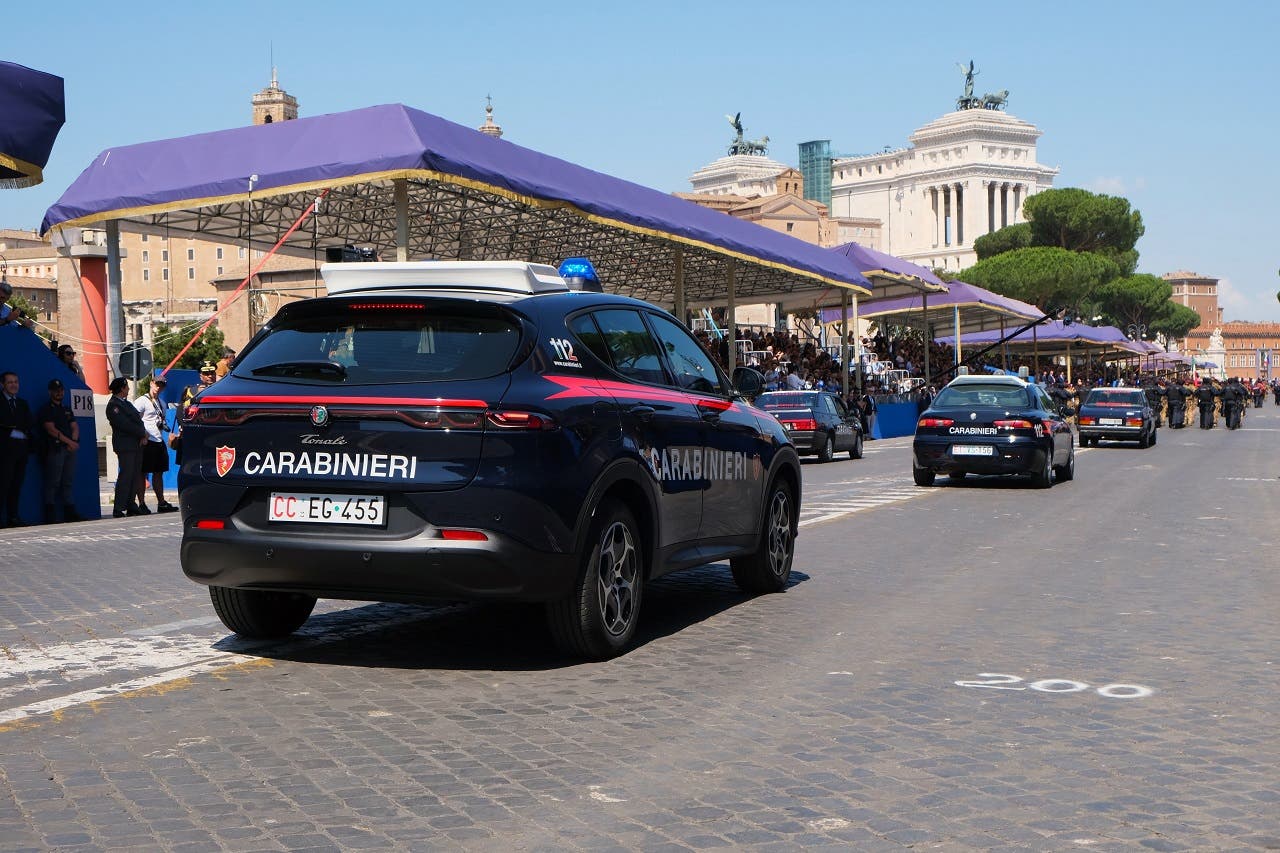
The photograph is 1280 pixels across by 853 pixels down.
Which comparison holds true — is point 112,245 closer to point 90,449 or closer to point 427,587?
point 90,449

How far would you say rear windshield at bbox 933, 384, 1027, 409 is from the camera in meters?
21.0

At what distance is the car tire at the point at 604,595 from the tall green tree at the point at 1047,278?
364 feet

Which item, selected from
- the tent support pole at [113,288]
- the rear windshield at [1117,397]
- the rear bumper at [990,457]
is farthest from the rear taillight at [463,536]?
the rear windshield at [1117,397]

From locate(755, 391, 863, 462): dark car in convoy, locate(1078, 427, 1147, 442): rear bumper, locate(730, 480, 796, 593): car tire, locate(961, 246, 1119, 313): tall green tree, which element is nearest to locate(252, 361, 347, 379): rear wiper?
locate(730, 480, 796, 593): car tire

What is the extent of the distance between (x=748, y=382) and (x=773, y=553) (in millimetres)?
1117

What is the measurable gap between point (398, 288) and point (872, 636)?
304 centimetres

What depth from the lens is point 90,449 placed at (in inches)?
696

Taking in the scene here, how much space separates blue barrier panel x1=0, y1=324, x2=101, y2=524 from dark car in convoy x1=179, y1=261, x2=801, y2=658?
10343 millimetres

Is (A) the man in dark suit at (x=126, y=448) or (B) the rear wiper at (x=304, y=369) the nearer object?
(B) the rear wiper at (x=304, y=369)

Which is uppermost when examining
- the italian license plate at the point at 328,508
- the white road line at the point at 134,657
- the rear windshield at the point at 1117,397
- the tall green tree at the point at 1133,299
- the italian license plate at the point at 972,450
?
the tall green tree at the point at 1133,299

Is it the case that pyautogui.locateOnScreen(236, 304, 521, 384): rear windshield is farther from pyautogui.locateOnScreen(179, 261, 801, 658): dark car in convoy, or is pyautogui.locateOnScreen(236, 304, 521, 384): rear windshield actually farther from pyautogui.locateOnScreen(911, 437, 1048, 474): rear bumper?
pyautogui.locateOnScreen(911, 437, 1048, 474): rear bumper

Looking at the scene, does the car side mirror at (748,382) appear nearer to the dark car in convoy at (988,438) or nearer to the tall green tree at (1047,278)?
the dark car in convoy at (988,438)

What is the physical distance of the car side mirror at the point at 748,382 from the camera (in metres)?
9.18

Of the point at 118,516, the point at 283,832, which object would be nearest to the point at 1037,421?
the point at 118,516
